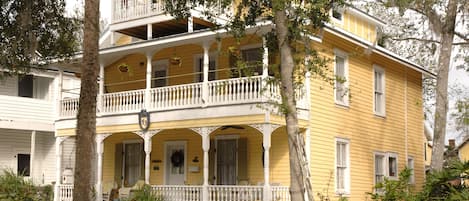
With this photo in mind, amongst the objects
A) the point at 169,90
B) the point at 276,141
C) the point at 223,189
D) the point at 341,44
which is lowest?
the point at 223,189

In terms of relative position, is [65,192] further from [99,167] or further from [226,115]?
[226,115]

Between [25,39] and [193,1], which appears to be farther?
[25,39]

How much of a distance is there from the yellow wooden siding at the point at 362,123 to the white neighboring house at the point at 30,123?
1302cm

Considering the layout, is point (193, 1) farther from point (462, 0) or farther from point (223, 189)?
point (462, 0)

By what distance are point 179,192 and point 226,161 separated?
214 centimetres

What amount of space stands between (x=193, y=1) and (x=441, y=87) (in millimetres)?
10804

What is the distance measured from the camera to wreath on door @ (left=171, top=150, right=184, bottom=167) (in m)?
24.2

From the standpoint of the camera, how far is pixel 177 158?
79.5 feet

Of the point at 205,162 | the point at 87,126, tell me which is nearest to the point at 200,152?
the point at 205,162

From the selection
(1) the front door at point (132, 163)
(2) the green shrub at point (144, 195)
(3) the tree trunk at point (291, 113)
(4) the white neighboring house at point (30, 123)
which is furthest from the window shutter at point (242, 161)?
(4) the white neighboring house at point (30, 123)

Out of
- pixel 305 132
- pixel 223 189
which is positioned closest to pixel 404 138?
pixel 305 132

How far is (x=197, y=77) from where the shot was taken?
2398 cm

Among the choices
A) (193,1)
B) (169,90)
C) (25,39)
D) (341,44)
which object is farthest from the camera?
(341,44)

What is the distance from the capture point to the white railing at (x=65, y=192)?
2422 centimetres
